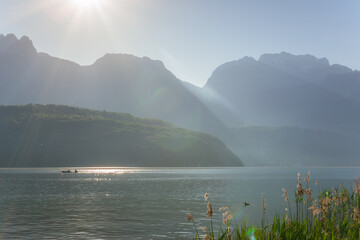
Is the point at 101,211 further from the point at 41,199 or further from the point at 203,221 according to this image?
the point at 41,199

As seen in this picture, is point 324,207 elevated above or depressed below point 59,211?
above

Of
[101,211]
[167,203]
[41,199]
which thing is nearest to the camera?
[101,211]

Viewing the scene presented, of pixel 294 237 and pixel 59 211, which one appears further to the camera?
pixel 59 211

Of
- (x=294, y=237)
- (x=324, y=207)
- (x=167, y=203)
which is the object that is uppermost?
(x=324, y=207)

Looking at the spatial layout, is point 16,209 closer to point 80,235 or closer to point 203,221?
point 80,235

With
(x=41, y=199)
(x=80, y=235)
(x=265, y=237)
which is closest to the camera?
(x=265, y=237)

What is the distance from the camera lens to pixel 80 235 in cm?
3769

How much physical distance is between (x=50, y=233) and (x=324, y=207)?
3170 cm

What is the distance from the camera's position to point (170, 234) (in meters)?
38.6

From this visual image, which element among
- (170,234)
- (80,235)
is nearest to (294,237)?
(170,234)

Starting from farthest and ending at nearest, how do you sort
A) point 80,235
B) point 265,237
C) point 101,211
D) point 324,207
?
point 101,211
point 80,235
point 265,237
point 324,207

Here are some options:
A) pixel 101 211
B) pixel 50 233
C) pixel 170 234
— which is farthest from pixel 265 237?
pixel 101 211

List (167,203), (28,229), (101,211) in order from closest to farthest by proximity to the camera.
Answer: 1. (28,229)
2. (101,211)
3. (167,203)

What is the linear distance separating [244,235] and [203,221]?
30.7 m
